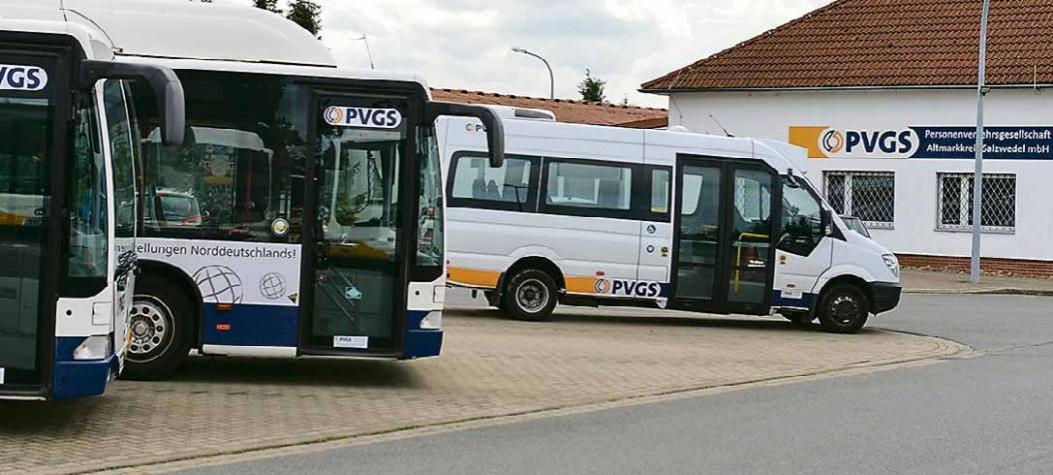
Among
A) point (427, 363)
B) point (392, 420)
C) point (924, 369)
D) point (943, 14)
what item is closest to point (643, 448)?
point (392, 420)

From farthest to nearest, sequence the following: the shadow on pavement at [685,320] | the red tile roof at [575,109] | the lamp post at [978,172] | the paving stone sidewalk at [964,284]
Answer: the red tile roof at [575,109] < the lamp post at [978,172] < the paving stone sidewalk at [964,284] < the shadow on pavement at [685,320]

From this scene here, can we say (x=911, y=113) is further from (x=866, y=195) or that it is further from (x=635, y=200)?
(x=635, y=200)

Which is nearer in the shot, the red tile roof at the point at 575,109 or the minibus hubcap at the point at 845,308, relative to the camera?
the minibus hubcap at the point at 845,308

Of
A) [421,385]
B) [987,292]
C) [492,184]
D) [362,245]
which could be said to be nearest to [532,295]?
[492,184]

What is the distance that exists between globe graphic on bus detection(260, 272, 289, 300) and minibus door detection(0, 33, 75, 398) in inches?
115

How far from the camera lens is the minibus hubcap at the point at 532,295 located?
19297mm

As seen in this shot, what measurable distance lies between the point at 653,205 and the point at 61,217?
11.0 metres

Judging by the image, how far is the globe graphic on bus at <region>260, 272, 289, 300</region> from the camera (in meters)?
12.2

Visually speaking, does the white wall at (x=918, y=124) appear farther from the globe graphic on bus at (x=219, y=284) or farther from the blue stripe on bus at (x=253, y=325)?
the globe graphic on bus at (x=219, y=284)

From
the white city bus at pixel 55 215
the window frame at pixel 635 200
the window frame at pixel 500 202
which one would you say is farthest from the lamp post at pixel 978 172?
the white city bus at pixel 55 215

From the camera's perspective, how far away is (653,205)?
1948 cm

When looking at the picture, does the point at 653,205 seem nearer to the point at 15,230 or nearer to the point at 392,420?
the point at 392,420

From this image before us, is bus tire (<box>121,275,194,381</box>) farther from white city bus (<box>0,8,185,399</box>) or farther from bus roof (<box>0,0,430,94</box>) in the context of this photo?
white city bus (<box>0,8,185,399</box>)

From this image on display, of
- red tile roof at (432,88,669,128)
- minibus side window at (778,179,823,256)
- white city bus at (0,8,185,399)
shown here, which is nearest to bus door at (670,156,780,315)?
minibus side window at (778,179,823,256)
